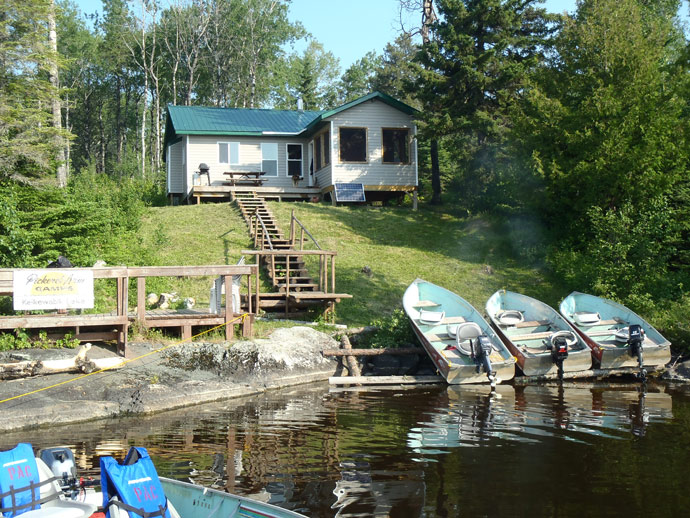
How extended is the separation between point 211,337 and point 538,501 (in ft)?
28.6

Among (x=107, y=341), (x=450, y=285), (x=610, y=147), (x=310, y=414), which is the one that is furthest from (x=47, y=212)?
(x=610, y=147)

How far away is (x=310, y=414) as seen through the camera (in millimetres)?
11445

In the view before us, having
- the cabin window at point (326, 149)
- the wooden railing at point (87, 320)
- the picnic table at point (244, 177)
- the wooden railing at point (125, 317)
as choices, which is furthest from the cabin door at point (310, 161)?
the wooden railing at point (87, 320)

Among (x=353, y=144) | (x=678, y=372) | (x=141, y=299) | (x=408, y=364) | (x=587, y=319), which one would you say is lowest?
(x=678, y=372)

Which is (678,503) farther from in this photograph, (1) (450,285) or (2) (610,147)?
(2) (610,147)

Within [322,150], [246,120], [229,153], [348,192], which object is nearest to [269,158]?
[229,153]

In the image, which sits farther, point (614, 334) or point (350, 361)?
point (614, 334)

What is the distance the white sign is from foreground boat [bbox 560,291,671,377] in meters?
10.5

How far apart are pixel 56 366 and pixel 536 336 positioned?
31.8 ft

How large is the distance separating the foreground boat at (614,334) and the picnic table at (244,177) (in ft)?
48.2

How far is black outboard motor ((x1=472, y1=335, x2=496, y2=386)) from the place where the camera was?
533 inches

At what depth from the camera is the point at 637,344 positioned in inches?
571

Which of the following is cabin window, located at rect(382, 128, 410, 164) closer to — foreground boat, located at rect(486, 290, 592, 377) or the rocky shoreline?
foreground boat, located at rect(486, 290, 592, 377)

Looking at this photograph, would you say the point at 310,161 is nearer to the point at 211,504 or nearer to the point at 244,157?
the point at 244,157
